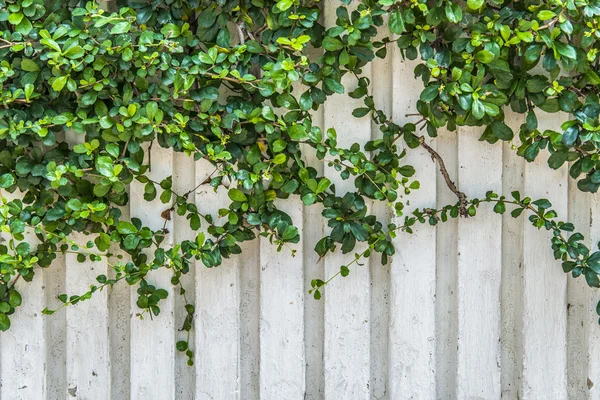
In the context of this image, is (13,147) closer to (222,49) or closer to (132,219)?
(132,219)

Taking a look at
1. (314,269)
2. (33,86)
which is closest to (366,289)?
(314,269)

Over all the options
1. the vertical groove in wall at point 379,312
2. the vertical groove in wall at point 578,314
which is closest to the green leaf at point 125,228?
the vertical groove in wall at point 379,312

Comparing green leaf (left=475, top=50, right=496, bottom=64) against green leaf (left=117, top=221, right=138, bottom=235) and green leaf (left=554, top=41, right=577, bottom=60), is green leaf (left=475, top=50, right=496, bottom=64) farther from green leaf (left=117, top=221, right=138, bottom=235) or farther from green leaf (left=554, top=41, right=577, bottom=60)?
Answer: green leaf (left=117, top=221, right=138, bottom=235)

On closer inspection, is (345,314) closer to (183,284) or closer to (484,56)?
(183,284)

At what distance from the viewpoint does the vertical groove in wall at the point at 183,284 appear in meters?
1.83

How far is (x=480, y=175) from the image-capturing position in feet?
5.73

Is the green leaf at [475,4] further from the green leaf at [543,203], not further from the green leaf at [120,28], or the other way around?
the green leaf at [120,28]

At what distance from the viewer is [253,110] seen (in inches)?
64.9

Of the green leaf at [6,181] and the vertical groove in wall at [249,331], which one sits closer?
the green leaf at [6,181]

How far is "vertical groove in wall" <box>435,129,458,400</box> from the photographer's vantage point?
177cm

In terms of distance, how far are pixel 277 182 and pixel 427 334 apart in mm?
587

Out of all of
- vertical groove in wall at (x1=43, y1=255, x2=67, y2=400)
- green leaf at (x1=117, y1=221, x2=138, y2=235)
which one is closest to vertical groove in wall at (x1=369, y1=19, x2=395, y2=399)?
green leaf at (x1=117, y1=221, x2=138, y2=235)

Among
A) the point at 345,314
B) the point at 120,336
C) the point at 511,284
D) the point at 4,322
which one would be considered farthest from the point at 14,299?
the point at 511,284

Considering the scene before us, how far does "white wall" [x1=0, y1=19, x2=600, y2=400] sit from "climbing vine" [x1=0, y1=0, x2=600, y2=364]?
0.17ft
